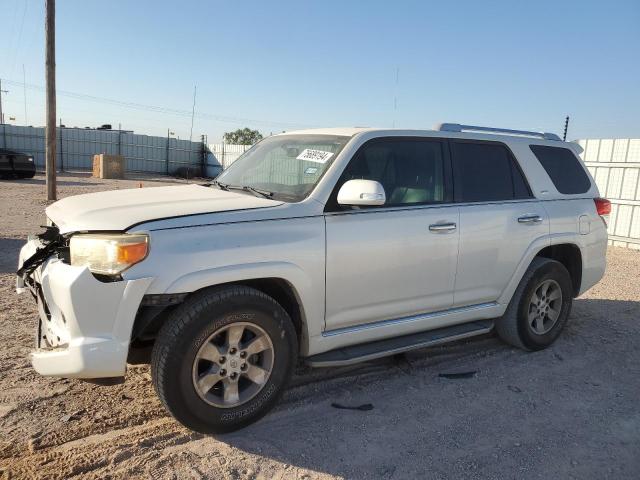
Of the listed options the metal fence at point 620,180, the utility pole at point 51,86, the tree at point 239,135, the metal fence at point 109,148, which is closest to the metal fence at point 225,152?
the metal fence at point 109,148

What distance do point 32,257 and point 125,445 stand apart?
4.17ft

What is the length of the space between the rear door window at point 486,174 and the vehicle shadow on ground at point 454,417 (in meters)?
1.46

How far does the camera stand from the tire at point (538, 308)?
4.72 m

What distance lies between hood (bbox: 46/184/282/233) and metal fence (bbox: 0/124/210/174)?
33.7 metres

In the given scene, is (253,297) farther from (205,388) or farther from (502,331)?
(502,331)

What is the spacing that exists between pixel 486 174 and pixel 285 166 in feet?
5.63

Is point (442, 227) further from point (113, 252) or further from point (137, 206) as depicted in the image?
point (113, 252)

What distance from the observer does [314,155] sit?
12.7ft

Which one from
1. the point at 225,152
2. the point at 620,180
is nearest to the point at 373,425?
the point at 620,180

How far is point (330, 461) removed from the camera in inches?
119

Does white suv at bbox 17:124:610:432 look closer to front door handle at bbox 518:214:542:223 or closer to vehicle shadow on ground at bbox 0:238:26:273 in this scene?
front door handle at bbox 518:214:542:223

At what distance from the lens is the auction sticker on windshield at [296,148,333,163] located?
3.77 m

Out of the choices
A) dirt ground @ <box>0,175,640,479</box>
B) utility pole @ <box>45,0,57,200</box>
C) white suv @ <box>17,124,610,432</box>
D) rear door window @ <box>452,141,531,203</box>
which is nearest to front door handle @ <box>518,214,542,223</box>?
white suv @ <box>17,124,610,432</box>

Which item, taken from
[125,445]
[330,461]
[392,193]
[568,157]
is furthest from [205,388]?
[568,157]
